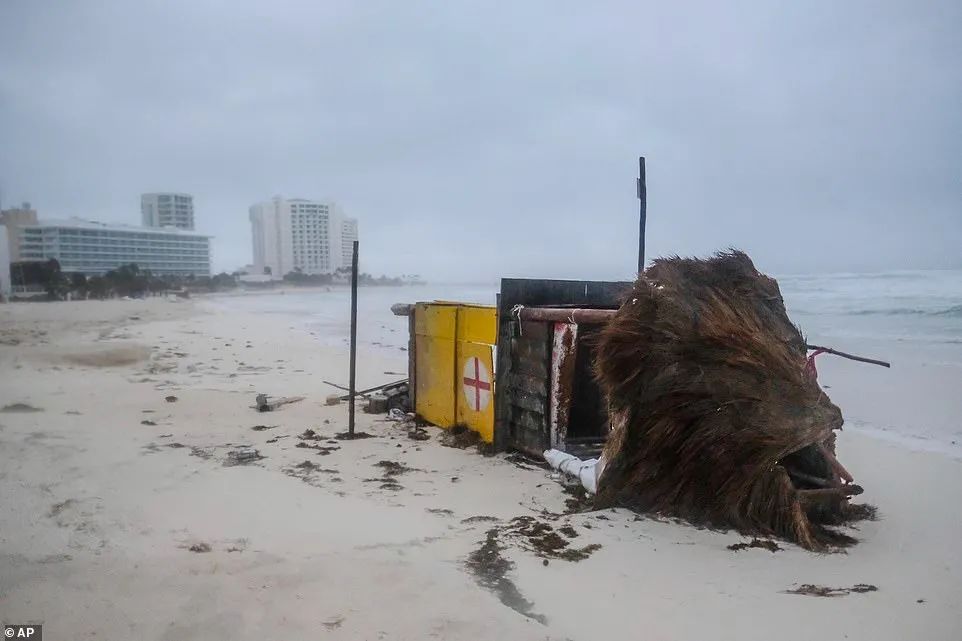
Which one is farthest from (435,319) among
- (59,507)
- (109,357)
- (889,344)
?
(889,344)

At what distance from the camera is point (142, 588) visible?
Result: 3.25 meters

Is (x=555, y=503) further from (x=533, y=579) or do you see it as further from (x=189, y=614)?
(x=189, y=614)

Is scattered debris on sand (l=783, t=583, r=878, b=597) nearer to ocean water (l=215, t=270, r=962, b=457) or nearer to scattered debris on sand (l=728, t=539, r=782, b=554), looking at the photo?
scattered debris on sand (l=728, t=539, r=782, b=554)

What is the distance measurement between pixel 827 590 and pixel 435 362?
4954 mm

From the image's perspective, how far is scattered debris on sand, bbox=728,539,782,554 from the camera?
13.0 ft

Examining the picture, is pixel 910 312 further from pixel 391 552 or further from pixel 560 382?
pixel 391 552

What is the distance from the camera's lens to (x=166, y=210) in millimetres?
135000

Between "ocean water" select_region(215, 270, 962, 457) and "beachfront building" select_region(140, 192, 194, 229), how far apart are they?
398 feet

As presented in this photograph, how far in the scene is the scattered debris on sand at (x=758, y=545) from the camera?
396 cm

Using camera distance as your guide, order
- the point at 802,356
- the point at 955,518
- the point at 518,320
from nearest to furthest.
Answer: the point at 802,356
the point at 955,518
the point at 518,320

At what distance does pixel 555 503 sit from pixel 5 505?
4.16 m

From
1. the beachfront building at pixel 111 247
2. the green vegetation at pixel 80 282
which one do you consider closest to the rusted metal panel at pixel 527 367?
the green vegetation at pixel 80 282

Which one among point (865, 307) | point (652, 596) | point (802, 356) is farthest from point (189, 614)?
point (865, 307)

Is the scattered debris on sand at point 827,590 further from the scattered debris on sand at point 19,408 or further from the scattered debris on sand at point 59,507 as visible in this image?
the scattered debris on sand at point 19,408
